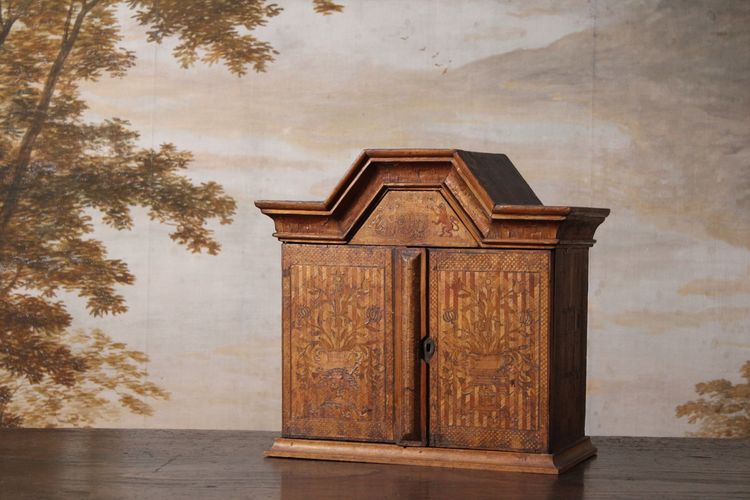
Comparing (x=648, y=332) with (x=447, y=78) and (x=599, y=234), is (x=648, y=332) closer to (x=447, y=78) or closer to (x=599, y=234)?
(x=599, y=234)

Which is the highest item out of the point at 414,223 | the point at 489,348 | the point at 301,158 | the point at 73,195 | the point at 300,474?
the point at 301,158

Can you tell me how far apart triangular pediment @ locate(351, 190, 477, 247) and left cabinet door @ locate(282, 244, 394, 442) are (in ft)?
0.17

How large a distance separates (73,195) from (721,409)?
448cm

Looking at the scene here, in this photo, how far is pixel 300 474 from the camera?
3.46 meters

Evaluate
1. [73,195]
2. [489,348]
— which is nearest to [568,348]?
[489,348]

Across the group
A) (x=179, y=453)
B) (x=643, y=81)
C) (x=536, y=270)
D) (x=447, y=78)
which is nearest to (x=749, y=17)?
(x=643, y=81)

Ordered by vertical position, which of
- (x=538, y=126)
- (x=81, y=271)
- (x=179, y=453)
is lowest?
(x=179, y=453)

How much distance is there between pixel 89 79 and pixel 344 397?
4631mm

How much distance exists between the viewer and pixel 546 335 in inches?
137

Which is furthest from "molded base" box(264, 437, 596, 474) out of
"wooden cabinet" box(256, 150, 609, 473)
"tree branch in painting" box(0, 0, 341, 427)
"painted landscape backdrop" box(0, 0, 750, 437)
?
"tree branch in painting" box(0, 0, 341, 427)

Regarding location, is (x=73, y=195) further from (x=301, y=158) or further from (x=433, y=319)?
(x=433, y=319)

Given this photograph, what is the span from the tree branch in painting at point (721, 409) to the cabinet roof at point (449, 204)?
3.70m

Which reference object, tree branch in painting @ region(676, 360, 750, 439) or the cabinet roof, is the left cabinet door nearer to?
the cabinet roof

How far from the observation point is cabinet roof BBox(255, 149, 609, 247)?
3.46m
